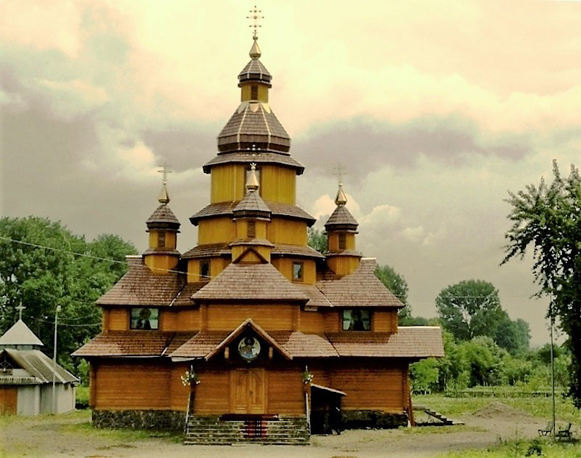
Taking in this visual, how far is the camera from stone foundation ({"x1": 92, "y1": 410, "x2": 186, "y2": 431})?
115ft

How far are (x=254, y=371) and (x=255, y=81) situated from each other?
12145 mm

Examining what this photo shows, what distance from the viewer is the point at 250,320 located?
102ft

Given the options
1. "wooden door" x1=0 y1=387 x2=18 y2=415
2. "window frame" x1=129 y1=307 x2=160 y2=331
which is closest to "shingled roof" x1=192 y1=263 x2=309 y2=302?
"window frame" x1=129 y1=307 x2=160 y2=331

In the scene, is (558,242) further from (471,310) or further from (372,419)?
(471,310)

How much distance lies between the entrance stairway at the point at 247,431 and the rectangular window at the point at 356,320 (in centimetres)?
599

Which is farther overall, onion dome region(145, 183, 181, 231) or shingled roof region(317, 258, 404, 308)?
onion dome region(145, 183, 181, 231)

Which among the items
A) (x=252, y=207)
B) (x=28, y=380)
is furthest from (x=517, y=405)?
(x=28, y=380)

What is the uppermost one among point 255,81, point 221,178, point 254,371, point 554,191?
point 255,81

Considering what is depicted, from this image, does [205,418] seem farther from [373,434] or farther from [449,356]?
[449,356]

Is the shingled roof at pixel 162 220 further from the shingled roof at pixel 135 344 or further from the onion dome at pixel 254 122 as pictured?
the shingled roof at pixel 135 344

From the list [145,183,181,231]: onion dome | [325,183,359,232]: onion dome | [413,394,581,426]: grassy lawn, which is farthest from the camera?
[413,394,581,426]: grassy lawn

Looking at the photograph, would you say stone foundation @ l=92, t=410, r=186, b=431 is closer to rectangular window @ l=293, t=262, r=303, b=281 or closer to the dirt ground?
the dirt ground

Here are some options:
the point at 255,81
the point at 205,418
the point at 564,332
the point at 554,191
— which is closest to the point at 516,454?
the point at 564,332

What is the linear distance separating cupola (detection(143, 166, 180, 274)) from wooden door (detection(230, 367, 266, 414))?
7.20 meters
